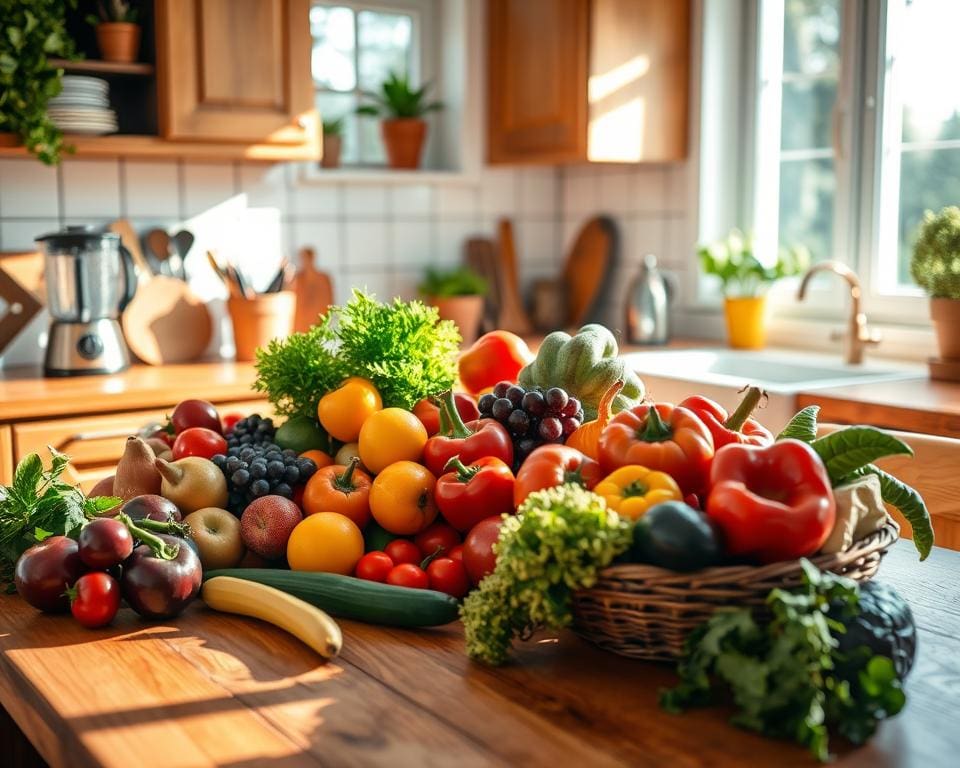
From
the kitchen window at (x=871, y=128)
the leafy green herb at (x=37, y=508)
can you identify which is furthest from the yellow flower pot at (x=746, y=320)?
the leafy green herb at (x=37, y=508)

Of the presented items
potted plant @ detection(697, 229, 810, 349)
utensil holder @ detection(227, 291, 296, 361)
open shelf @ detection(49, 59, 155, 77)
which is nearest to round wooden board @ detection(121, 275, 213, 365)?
utensil holder @ detection(227, 291, 296, 361)

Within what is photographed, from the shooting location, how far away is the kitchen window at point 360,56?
3.74m

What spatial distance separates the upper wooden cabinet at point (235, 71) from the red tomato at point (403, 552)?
6.76 ft

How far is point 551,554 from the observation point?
101 cm

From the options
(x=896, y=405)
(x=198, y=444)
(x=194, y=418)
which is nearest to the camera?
(x=198, y=444)

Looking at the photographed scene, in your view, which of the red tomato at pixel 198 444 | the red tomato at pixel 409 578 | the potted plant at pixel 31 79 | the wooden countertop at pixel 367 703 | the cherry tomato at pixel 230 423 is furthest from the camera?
the potted plant at pixel 31 79

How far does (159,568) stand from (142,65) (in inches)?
86.7

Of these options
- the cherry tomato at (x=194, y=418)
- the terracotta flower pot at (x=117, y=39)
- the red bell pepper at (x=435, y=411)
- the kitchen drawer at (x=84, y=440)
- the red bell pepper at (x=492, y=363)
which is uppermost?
the terracotta flower pot at (x=117, y=39)

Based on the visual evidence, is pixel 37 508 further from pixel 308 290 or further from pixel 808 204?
pixel 808 204

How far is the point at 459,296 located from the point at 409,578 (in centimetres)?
256

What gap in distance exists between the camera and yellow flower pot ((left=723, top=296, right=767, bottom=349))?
344 centimetres

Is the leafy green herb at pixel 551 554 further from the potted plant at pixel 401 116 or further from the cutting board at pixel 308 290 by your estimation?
the potted plant at pixel 401 116

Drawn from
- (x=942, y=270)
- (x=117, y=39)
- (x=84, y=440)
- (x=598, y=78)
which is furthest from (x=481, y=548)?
(x=598, y=78)

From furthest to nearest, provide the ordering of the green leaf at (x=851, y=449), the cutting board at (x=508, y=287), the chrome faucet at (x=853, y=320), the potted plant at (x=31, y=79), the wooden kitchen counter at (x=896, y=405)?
1. the cutting board at (x=508, y=287)
2. the chrome faucet at (x=853, y=320)
3. the potted plant at (x=31, y=79)
4. the wooden kitchen counter at (x=896, y=405)
5. the green leaf at (x=851, y=449)
